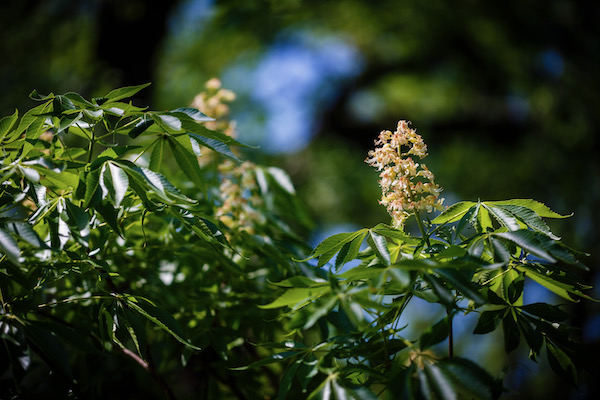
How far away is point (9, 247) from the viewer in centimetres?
73

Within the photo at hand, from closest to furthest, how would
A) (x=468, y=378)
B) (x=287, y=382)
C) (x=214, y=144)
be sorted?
1. (x=468, y=378)
2. (x=287, y=382)
3. (x=214, y=144)

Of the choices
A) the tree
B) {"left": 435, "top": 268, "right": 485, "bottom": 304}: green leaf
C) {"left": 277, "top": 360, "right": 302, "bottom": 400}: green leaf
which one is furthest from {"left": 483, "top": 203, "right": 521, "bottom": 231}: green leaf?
{"left": 277, "top": 360, "right": 302, "bottom": 400}: green leaf

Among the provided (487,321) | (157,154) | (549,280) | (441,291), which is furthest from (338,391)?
(157,154)

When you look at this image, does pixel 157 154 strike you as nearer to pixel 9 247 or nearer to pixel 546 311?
pixel 9 247

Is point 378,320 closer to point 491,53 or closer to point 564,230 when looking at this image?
point 564,230

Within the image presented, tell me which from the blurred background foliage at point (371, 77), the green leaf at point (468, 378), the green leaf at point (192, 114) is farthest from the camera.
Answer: the blurred background foliage at point (371, 77)

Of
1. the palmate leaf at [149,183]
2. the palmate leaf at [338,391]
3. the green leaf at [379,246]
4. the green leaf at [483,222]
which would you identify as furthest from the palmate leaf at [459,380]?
the palmate leaf at [149,183]

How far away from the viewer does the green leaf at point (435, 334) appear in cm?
Answer: 78

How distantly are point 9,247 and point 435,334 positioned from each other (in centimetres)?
71

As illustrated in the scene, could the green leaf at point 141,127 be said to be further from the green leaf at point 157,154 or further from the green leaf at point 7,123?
the green leaf at point 7,123

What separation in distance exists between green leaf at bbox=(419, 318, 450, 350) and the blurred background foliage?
2.17 meters

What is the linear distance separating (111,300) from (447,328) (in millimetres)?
655

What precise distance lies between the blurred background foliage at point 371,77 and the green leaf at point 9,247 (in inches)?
82.8

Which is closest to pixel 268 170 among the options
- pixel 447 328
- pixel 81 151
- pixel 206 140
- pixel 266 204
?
pixel 266 204
